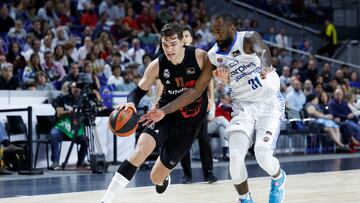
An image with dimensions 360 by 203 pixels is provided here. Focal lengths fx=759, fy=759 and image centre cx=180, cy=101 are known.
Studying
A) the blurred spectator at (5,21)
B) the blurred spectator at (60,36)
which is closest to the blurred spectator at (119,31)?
the blurred spectator at (60,36)

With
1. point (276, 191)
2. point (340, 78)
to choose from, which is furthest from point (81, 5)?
point (276, 191)

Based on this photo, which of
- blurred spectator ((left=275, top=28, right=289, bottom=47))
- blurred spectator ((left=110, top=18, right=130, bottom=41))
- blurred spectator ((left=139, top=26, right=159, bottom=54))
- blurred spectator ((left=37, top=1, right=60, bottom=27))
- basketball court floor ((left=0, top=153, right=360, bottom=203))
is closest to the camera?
basketball court floor ((left=0, top=153, right=360, bottom=203))

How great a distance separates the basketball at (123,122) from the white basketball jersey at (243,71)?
1.01 metres

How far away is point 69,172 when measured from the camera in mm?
12406

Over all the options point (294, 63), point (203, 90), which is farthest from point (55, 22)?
point (203, 90)

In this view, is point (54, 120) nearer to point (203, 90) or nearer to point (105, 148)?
point (105, 148)

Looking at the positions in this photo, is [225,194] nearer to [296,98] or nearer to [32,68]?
[32,68]

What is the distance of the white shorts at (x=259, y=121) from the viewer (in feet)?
22.6

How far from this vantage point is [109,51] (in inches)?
654

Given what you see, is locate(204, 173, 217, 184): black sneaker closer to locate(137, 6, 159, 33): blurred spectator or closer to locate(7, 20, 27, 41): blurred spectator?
locate(7, 20, 27, 41): blurred spectator

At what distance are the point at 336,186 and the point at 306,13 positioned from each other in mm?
16329

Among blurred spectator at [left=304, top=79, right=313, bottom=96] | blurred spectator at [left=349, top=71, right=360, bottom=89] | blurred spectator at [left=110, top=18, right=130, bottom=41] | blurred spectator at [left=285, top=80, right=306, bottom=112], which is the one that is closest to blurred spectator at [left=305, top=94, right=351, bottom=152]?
blurred spectator at [left=285, top=80, right=306, bottom=112]

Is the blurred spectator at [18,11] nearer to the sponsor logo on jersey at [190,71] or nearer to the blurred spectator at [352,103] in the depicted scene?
the blurred spectator at [352,103]

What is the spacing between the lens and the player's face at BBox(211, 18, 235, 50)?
6.96 m
